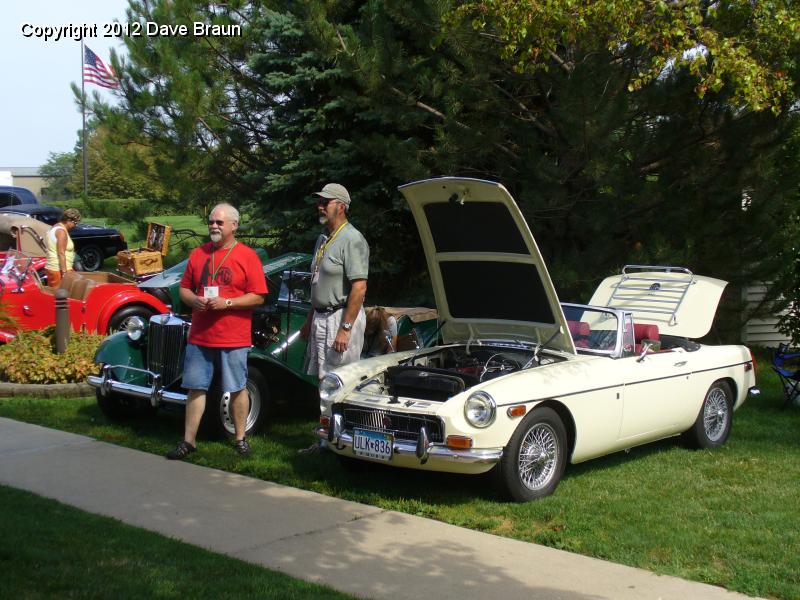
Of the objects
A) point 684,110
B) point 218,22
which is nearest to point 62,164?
point 218,22

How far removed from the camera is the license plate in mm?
6338

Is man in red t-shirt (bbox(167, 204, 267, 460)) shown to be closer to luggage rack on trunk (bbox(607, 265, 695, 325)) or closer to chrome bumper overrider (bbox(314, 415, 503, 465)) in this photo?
chrome bumper overrider (bbox(314, 415, 503, 465))

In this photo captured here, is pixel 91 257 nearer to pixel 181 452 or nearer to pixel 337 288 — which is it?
pixel 181 452

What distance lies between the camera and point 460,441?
20.0 feet

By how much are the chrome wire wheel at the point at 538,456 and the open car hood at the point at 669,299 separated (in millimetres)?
2398

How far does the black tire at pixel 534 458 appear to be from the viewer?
247 inches

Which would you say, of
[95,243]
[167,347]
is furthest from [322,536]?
[95,243]

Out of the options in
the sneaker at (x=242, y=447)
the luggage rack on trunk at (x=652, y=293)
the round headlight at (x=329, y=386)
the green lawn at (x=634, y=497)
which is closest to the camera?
the green lawn at (x=634, y=497)

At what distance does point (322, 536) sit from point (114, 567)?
1266mm

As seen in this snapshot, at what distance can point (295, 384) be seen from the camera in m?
8.62

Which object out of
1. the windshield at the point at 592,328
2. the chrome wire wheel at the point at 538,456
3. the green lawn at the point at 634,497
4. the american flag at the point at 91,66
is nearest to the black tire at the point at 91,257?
the american flag at the point at 91,66

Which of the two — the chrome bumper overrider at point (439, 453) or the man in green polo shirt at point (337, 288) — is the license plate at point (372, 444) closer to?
the chrome bumper overrider at point (439, 453)

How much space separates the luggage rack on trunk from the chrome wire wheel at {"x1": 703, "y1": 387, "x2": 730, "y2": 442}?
2.41 feet

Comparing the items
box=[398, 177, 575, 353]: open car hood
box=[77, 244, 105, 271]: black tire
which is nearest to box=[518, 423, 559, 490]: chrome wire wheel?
box=[398, 177, 575, 353]: open car hood
